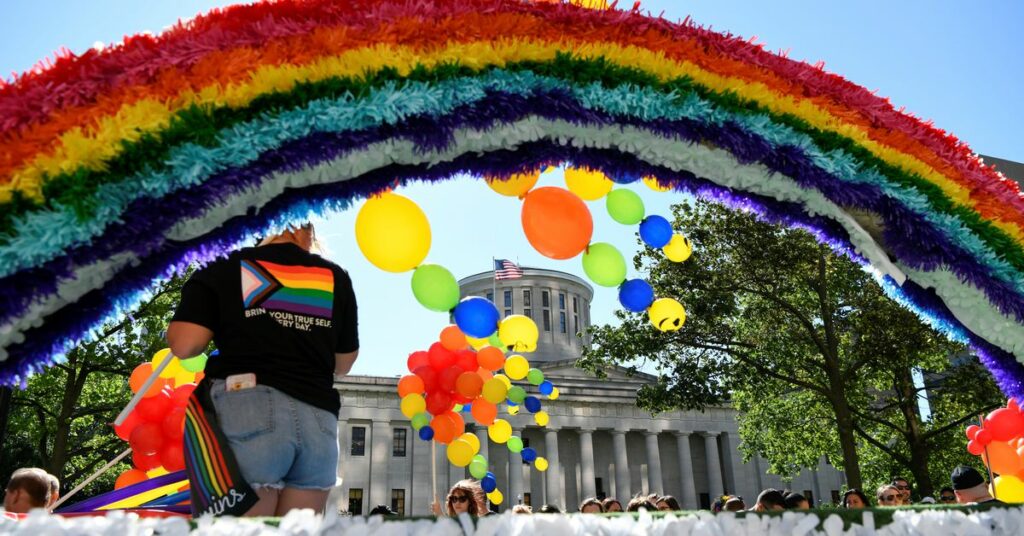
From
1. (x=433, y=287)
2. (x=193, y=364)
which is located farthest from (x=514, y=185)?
(x=193, y=364)

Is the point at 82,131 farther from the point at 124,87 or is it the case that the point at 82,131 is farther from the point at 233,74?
the point at 233,74

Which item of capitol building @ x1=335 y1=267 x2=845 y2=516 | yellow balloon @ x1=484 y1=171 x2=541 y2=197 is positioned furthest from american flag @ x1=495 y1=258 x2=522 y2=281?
capitol building @ x1=335 y1=267 x2=845 y2=516

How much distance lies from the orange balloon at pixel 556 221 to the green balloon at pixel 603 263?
1.24m

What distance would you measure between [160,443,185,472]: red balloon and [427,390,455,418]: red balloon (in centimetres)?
527

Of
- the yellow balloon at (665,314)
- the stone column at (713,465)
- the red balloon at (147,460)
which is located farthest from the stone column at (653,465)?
the red balloon at (147,460)

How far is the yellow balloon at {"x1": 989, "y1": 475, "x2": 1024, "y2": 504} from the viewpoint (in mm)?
6289

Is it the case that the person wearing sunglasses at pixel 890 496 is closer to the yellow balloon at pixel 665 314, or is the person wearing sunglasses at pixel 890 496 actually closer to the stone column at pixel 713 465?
the yellow balloon at pixel 665 314

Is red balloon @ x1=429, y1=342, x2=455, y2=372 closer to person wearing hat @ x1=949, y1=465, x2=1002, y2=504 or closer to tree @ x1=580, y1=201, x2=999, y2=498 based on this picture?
tree @ x1=580, y1=201, x2=999, y2=498

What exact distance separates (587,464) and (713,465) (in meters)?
10.0

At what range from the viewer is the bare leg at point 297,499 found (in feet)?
8.10

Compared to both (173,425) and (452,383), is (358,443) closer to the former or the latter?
(452,383)

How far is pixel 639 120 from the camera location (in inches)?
85.8

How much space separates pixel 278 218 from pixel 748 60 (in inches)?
64.0

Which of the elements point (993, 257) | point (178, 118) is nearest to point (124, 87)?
point (178, 118)
